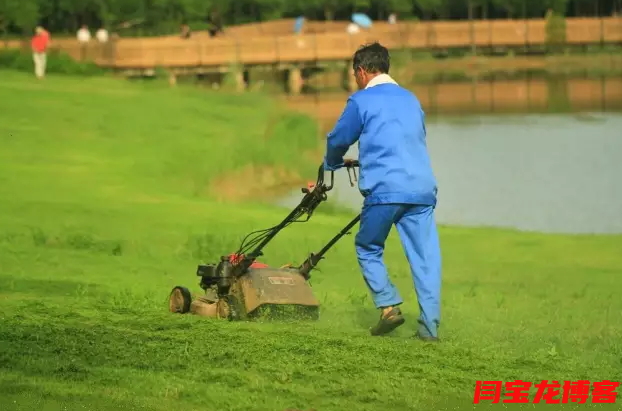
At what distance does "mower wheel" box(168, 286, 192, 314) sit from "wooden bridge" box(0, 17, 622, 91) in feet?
86.4

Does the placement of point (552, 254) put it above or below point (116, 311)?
below

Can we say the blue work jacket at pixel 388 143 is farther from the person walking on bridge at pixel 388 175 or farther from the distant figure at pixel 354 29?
the distant figure at pixel 354 29

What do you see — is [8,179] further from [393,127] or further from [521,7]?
[521,7]

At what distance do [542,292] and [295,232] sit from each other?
457 cm

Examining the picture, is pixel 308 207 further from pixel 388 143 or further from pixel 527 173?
pixel 527 173

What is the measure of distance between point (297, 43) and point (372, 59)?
48072mm

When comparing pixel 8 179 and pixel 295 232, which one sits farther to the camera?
pixel 8 179

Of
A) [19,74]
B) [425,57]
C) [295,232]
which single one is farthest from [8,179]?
[425,57]

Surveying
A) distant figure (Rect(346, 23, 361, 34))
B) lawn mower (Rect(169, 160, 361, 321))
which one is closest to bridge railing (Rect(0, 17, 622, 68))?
distant figure (Rect(346, 23, 361, 34))

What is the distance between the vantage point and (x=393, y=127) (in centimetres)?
876

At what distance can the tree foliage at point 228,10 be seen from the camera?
215 feet

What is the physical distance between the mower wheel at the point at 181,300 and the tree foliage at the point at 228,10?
52.1 m

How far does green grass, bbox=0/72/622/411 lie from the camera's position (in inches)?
297

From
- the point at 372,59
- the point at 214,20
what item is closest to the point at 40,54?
the point at 214,20
